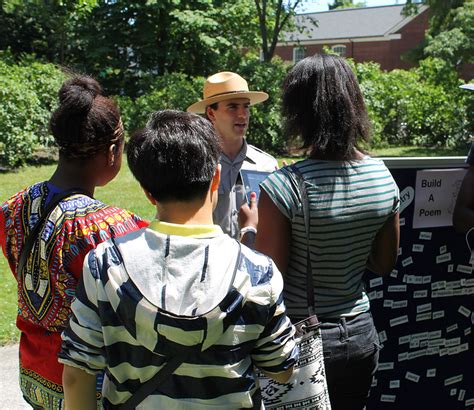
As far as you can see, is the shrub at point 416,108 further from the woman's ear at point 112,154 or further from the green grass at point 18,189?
the woman's ear at point 112,154

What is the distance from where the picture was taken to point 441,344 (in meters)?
3.19

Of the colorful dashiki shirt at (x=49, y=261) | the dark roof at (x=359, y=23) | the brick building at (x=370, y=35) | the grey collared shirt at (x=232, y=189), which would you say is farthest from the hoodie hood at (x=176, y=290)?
the dark roof at (x=359, y=23)

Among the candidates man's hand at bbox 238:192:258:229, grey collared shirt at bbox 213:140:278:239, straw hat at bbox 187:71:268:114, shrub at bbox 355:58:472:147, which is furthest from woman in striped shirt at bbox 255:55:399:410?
shrub at bbox 355:58:472:147

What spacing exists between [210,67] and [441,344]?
71.1 feet

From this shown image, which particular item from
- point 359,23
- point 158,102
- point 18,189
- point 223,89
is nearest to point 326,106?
point 223,89

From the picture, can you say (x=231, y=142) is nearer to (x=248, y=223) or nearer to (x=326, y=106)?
(x=248, y=223)

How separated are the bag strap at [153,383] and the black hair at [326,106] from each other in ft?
3.34

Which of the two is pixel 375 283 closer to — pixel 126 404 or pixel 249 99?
pixel 249 99

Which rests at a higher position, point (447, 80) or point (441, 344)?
point (447, 80)

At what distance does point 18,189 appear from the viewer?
11.1 meters

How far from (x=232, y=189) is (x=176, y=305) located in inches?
81.3

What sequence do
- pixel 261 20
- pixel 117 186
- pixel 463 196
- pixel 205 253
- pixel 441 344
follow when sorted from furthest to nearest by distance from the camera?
pixel 261 20, pixel 117 186, pixel 441 344, pixel 463 196, pixel 205 253

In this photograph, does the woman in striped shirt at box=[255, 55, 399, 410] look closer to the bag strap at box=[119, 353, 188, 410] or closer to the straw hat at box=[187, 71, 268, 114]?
the bag strap at box=[119, 353, 188, 410]

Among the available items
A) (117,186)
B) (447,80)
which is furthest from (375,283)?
(447,80)
